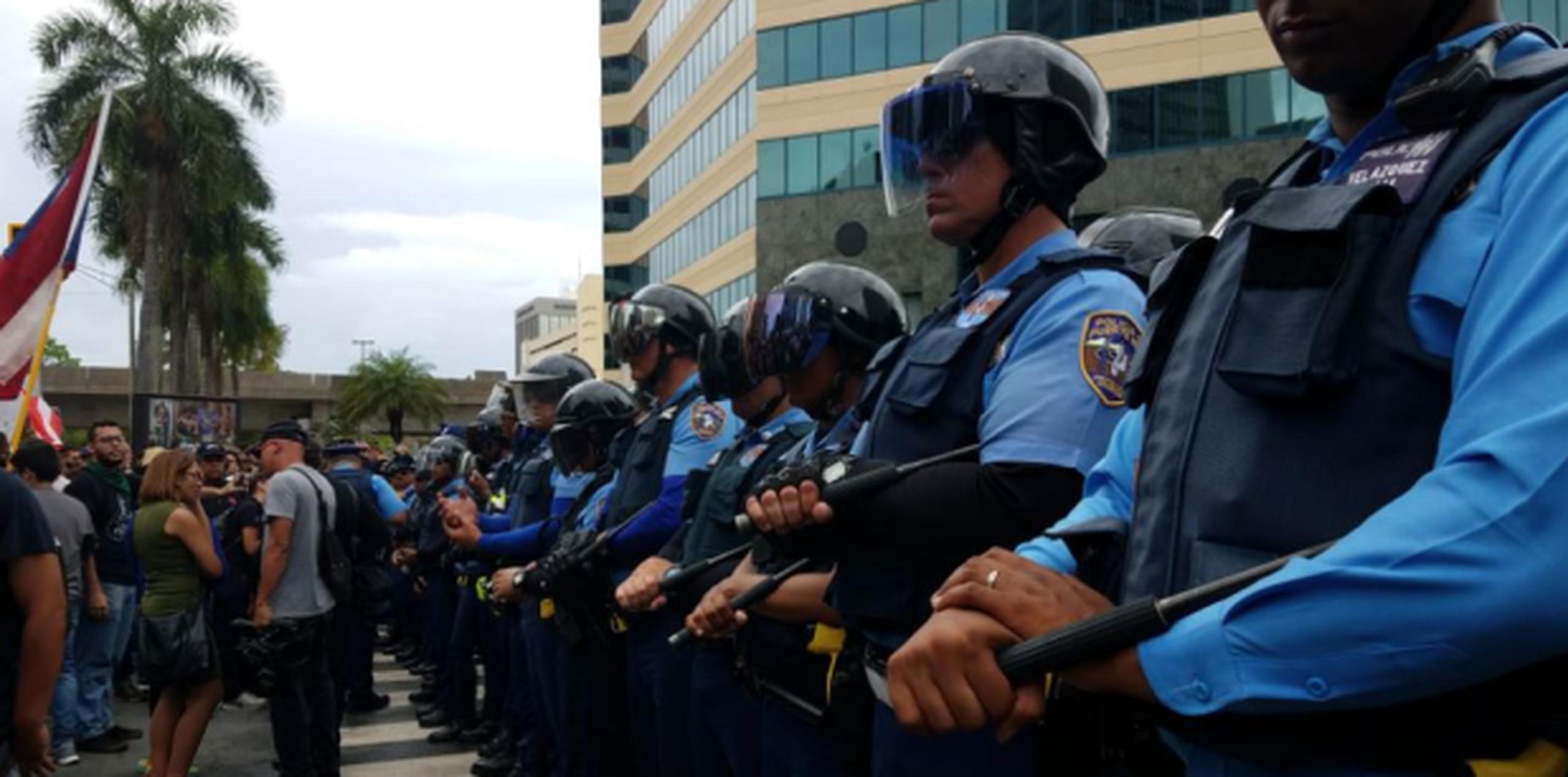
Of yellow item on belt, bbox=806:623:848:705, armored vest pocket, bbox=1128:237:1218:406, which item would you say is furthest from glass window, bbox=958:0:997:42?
armored vest pocket, bbox=1128:237:1218:406

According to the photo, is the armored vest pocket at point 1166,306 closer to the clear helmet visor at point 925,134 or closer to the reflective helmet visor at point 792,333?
the clear helmet visor at point 925,134

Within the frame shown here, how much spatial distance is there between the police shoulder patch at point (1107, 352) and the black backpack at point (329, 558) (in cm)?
551

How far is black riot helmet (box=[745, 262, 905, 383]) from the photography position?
3.79 m

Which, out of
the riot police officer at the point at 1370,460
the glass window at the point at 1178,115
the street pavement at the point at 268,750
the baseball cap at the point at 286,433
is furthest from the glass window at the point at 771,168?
the riot police officer at the point at 1370,460

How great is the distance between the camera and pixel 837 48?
1214 inches

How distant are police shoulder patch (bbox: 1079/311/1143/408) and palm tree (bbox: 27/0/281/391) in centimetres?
3127

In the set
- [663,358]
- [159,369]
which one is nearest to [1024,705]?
[663,358]

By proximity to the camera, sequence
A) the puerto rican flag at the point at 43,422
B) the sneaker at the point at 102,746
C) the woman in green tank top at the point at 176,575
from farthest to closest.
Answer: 1. the puerto rican flag at the point at 43,422
2. the sneaker at the point at 102,746
3. the woman in green tank top at the point at 176,575

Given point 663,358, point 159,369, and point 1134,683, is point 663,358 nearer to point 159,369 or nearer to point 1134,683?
point 1134,683

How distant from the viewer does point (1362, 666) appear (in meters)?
1.10

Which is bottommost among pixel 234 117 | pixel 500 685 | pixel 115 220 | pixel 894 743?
pixel 500 685

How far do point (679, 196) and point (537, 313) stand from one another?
117 m

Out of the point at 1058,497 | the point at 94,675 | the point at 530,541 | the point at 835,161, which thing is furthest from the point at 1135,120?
the point at 1058,497

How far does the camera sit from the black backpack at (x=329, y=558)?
6977 millimetres
